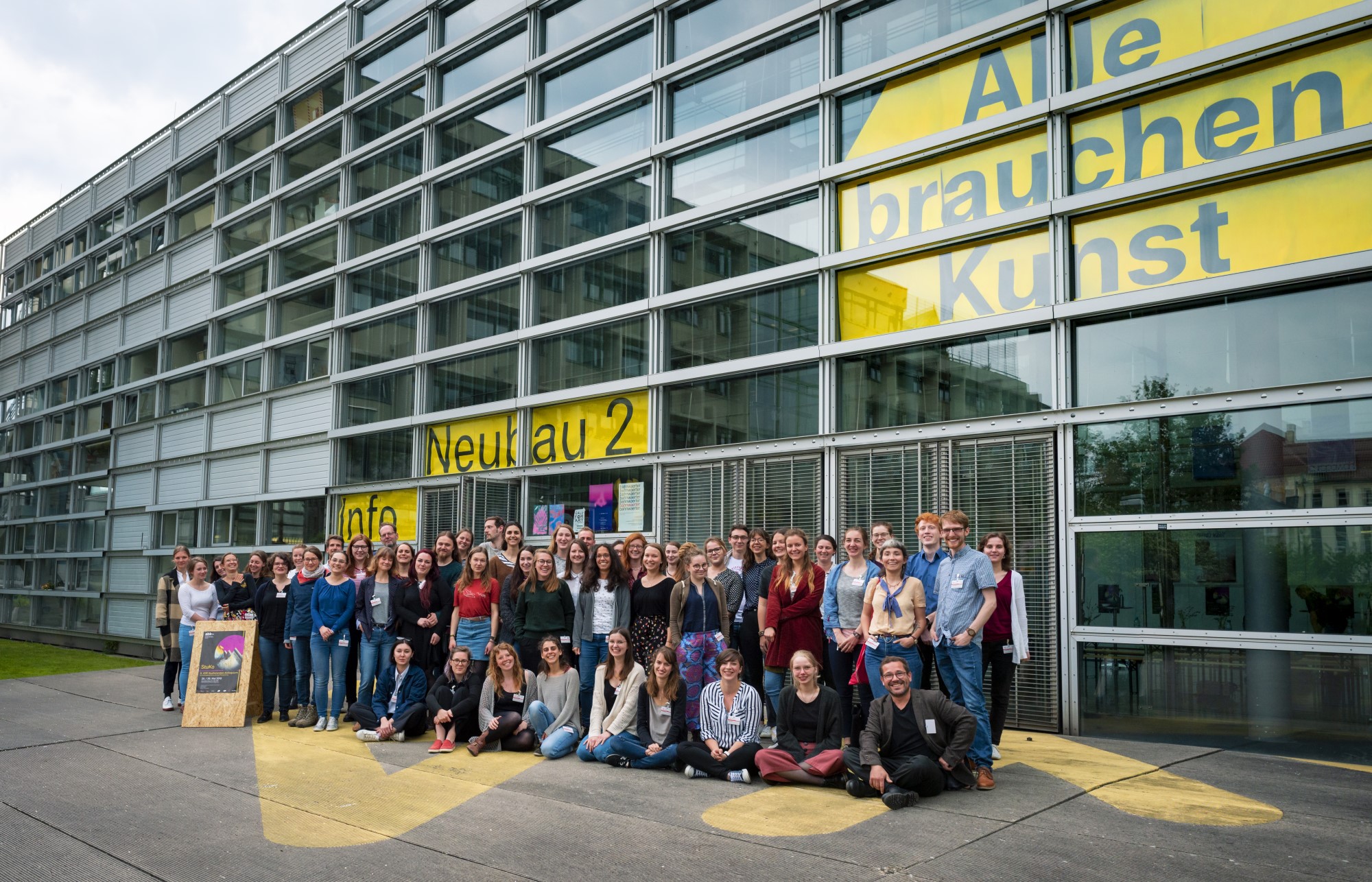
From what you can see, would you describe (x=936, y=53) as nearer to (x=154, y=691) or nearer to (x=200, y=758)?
(x=200, y=758)

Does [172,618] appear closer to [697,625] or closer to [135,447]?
[697,625]

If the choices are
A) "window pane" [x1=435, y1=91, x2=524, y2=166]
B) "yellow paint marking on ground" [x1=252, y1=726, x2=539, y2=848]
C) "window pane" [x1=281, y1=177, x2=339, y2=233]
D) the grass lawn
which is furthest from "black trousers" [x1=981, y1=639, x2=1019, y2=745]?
"window pane" [x1=281, y1=177, x2=339, y2=233]

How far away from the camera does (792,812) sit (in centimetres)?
703

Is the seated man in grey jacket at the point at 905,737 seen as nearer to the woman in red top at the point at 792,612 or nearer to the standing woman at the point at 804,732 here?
the standing woman at the point at 804,732

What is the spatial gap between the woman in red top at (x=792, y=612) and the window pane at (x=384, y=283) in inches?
500

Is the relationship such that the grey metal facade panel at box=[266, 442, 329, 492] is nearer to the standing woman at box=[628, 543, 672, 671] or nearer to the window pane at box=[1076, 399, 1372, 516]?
the standing woman at box=[628, 543, 672, 671]

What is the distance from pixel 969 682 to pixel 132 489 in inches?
1003

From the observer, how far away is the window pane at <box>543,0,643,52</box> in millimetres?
17094

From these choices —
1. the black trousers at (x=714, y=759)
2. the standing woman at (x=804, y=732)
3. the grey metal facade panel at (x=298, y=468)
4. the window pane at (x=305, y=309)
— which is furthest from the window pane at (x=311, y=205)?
the standing woman at (x=804, y=732)

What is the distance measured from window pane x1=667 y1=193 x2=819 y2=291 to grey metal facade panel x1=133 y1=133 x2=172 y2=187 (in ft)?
64.0

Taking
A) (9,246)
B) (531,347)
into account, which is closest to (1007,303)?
(531,347)

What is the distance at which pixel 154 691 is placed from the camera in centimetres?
1462

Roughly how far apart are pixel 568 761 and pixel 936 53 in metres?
9.24

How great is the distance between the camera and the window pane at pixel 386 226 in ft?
66.6
